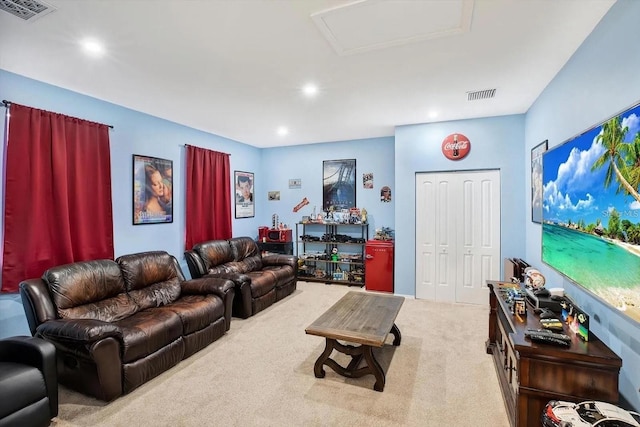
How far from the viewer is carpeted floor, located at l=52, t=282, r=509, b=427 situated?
6.94ft

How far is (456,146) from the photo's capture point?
444 cm

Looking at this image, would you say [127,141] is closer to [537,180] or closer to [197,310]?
[197,310]

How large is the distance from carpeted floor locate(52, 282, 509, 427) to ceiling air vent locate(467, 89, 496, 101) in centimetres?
279

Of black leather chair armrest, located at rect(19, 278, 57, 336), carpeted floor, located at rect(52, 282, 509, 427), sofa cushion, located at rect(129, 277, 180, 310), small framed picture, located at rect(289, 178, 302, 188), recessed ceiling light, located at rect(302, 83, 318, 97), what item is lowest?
carpeted floor, located at rect(52, 282, 509, 427)

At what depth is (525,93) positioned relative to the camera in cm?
338

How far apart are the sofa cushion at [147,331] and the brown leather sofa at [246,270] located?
3.61 ft

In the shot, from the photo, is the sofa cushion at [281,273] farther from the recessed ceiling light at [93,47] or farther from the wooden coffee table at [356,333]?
the recessed ceiling light at [93,47]

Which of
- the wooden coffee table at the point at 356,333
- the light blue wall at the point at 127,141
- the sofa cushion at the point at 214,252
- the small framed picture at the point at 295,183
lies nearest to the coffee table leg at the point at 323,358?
the wooden coffee table at the point at 356,333

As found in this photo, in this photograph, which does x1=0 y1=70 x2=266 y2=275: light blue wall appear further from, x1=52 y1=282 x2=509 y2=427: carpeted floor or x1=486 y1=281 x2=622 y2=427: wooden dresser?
x1=486 y1=281 x2=622 y2=427: wooden dresser

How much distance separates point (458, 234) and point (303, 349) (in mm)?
2895

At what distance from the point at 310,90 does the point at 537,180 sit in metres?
2.74

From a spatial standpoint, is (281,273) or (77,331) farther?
(281,273)

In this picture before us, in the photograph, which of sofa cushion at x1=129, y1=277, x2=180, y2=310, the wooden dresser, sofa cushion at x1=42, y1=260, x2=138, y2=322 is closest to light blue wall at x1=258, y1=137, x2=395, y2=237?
sofa cushion at x1=129, y1=277, x2=180, y2=310

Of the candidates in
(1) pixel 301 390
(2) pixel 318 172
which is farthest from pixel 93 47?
(2) pixel 318 172
